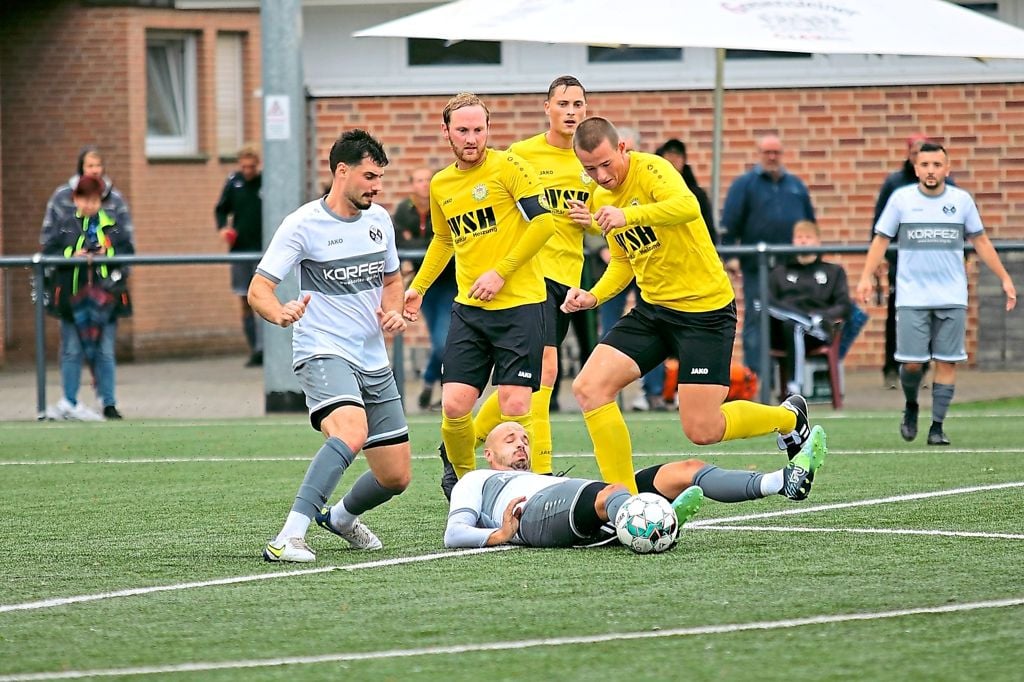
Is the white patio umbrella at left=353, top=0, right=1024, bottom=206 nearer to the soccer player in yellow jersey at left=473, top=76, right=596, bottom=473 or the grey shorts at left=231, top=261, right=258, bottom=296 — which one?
the soccer player in yellow jersey at left=473, top=76, right=596, bottom=473

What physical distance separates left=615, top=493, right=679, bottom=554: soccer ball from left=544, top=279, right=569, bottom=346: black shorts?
6.80 feet

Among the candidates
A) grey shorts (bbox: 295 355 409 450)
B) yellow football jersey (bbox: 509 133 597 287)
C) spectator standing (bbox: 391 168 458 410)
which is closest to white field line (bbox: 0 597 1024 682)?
grey shorts (bbox: 295 355 409 450)

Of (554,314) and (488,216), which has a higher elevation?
(488,216)

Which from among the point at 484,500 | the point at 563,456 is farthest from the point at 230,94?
the point at 484,500

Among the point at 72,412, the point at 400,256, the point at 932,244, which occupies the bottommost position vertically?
the point at 72,412

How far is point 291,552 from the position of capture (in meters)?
7.83

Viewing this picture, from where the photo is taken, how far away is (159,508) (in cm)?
996

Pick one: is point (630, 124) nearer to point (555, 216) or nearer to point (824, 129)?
point (824, 129)

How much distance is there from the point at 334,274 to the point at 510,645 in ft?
8.05

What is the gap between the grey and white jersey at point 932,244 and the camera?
12547 millimetres

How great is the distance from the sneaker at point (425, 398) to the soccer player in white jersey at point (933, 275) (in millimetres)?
4235

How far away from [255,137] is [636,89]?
6625mm

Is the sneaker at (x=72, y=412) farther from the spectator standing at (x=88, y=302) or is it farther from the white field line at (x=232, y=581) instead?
the white field line at (x=232, y=581)

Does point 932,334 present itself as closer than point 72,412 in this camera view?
Yes
